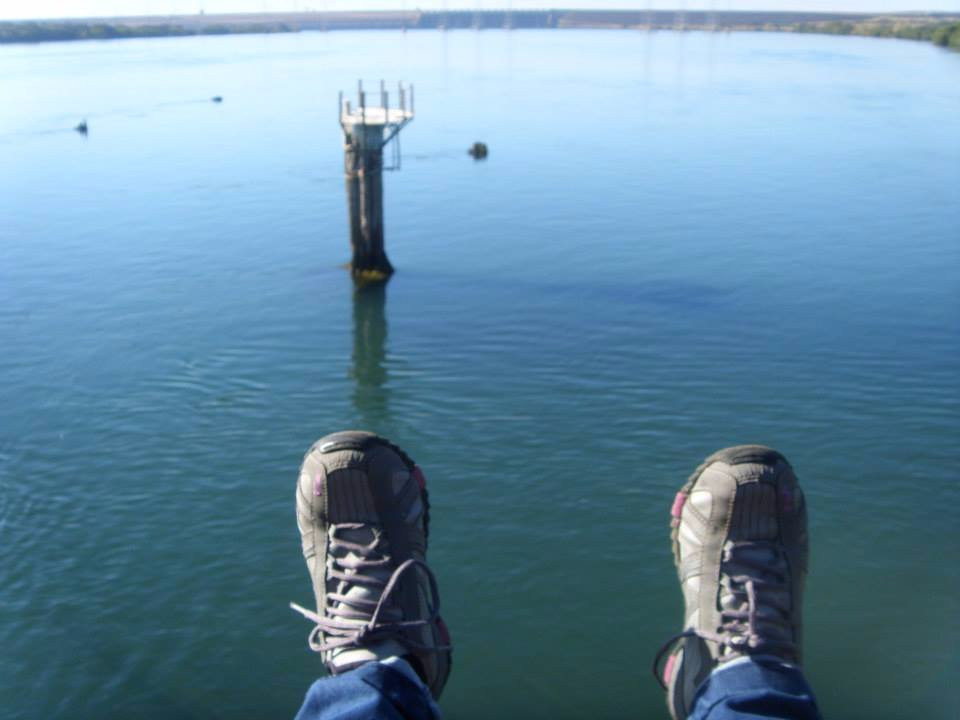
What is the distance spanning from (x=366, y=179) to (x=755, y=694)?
15.9 m

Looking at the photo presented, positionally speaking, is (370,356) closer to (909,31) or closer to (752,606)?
(752,606)

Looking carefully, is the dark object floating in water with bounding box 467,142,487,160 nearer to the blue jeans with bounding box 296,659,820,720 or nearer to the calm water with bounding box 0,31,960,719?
the calm water with bounding box 0,31,960,719

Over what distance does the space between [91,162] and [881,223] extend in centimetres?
2845

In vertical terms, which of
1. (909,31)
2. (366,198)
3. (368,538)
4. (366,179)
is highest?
(368,538)

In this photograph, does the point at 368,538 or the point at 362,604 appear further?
the point at 368,538

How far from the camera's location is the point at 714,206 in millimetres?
26047

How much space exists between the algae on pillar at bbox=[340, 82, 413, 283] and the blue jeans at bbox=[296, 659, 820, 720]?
1522cm

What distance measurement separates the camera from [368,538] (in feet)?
15.3

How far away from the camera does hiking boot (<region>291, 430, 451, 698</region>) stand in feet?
14.3

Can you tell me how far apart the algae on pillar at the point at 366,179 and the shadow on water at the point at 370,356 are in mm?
692

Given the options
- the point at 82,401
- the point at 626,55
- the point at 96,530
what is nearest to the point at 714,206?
the point at 82,401

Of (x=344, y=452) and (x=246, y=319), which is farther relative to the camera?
(x=246, y=319)

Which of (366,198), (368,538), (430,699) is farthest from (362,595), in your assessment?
(366,198)

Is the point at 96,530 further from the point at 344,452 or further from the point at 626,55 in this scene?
the point at 626,55
